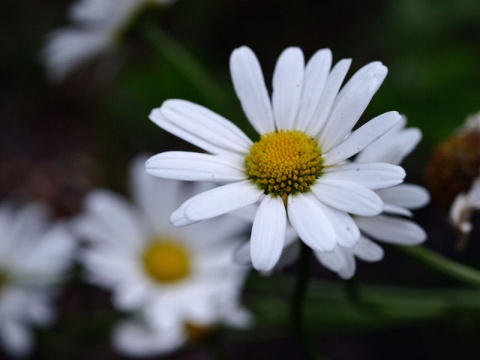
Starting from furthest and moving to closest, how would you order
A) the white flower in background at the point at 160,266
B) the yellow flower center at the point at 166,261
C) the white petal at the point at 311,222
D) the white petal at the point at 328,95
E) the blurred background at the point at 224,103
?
the blurred background at the point at 224,103, the yellow flower center at the point at 166,261, the white flower in background at the point at 160,266, the white petal at the point at 328,95, the white petal at the point at 311,222

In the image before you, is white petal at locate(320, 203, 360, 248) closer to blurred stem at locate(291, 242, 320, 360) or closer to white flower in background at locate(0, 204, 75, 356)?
blurred stem at locate(291, 242, 320, 360)

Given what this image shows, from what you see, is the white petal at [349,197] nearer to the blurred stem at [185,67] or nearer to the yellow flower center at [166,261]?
the blurred stem at [185,67]

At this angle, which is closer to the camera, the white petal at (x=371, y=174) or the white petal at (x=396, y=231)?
the white petal at (x=371, y=174)

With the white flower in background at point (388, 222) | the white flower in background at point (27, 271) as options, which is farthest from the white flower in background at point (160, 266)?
the white flower in background at point (388, 222)

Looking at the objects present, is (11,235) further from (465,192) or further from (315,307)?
(465,192)

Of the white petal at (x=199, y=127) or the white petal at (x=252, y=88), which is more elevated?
the white petal at (x=252, y=88)

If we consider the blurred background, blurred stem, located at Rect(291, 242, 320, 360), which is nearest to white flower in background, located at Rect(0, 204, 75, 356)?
the blurred background

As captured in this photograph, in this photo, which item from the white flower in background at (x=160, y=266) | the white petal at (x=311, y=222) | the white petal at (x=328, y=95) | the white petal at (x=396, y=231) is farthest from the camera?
the white flower in background at (x=160, y=266)

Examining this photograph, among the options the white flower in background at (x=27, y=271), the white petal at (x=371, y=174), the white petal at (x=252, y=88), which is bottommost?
the white petal at (x=371, y=174)
